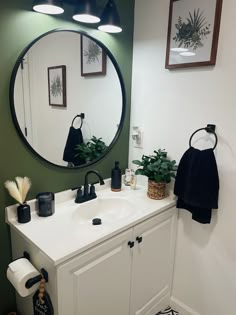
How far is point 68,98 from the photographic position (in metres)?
1.60

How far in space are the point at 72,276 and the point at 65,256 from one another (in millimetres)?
141

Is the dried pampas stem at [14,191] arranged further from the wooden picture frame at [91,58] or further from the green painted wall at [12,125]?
the wooden picture frame at [91,58]

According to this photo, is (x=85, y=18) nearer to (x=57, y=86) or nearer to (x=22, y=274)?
(x=57, y=86)

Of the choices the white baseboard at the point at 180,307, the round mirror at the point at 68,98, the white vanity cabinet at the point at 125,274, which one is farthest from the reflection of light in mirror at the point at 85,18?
the white baseboard at the point at 180,307

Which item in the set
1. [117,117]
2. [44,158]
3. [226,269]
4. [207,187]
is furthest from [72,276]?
[117,117]

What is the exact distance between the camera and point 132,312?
1623 millimetres

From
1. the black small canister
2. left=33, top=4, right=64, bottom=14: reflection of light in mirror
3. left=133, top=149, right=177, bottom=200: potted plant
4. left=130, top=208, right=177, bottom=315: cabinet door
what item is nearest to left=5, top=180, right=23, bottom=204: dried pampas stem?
the black small canister

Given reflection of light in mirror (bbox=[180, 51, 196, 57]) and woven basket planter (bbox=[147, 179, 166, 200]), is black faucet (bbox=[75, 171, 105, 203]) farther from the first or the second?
reflection of light in mirror (bbox=[180, 51, 196, 57])

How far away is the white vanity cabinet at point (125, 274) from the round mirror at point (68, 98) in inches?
24.2

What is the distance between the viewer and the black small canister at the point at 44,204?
1.43 m

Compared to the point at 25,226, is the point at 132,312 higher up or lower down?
lower down

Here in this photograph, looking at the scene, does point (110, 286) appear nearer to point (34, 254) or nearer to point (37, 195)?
point (34, 254)

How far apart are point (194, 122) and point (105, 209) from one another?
32.8 inches

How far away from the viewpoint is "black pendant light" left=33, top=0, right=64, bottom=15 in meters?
1.25
